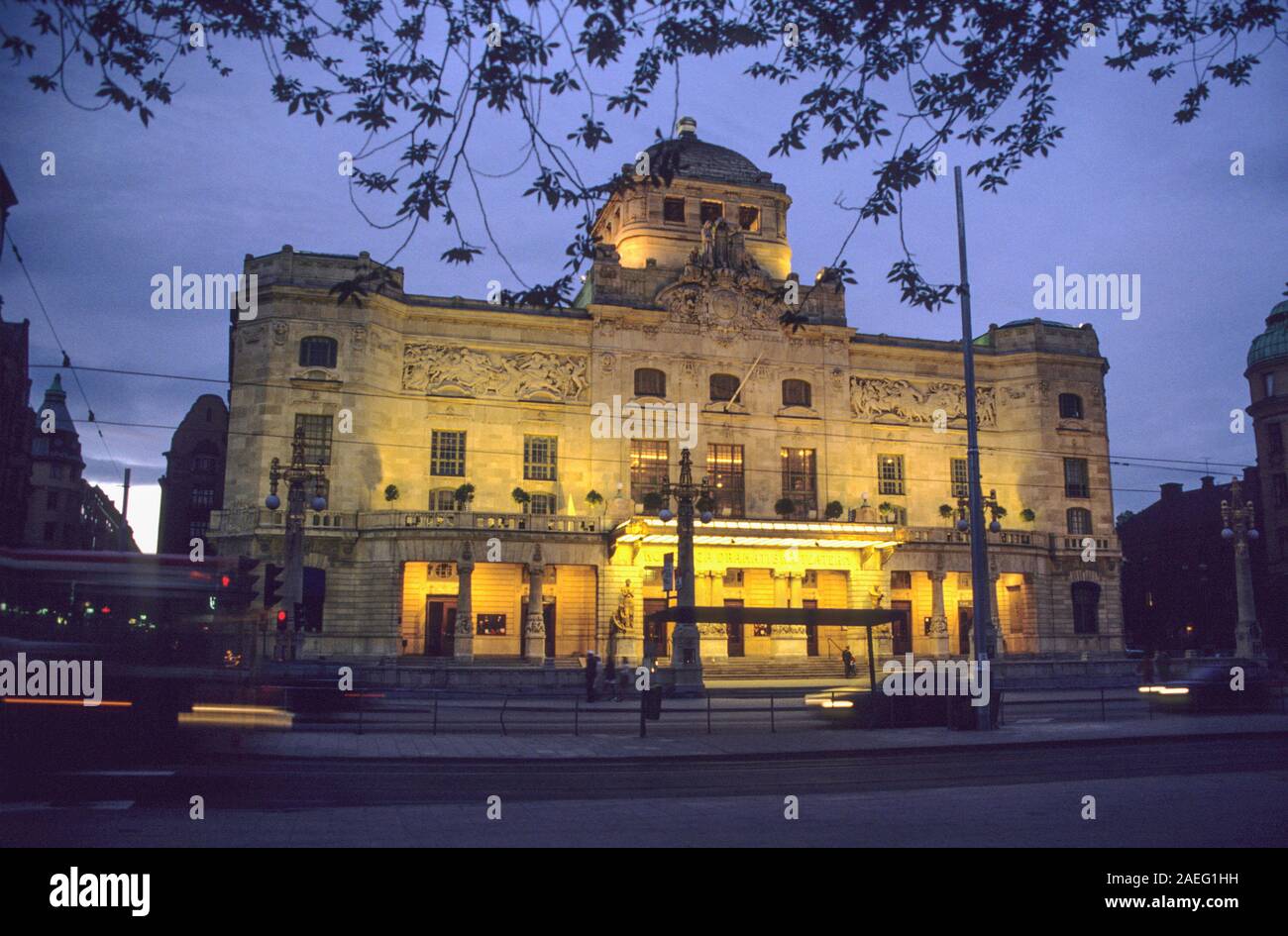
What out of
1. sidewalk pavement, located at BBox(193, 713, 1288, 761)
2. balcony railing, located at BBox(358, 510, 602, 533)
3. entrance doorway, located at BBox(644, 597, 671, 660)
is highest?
balcony railing, located at BBox(358, 510, 602, 533)

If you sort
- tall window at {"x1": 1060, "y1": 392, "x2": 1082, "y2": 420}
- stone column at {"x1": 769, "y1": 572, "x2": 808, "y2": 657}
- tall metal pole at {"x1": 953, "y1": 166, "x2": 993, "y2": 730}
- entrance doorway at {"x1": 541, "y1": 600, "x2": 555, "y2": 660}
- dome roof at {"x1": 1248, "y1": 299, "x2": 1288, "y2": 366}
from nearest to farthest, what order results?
tall metal pole at {"x1": 953, "y1": 166, "x2": 993, "y2": 730} → stone column at {"x1": 769, "y1": 572, "x2": 808, "y2": 657} → entrance doorway at {"x1": 541, "y1": 600, "x2": 555, "y2": 660} → tall window at {"x1": 1060, "y1": 392, "x2": 1082, "y2": 420} → dome roof at {"x1": 1248, "y1": 299, "x2": 1288, "y2": 366}

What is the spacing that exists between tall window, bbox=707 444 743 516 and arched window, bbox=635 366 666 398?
3.82 meters

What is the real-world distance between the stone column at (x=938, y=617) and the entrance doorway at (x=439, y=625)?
75.1 ft

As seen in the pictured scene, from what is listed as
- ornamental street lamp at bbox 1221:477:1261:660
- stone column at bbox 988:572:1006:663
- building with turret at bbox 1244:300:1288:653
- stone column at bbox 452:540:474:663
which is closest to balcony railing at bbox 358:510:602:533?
stone column at bbox 452:540:474:663

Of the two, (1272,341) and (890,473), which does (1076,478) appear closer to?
(890,473)

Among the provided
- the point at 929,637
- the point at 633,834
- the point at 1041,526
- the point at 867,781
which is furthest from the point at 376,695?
the point at 1041,526

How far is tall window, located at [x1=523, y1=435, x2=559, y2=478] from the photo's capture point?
49.2 m

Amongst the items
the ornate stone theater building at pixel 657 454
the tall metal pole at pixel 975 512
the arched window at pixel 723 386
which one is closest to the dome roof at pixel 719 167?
the ornate stone theater building at pixel 657 454

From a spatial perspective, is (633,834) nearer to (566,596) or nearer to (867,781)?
(867,781)

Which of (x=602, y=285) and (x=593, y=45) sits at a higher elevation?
(x=602, y=285)

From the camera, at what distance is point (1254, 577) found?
6200cm

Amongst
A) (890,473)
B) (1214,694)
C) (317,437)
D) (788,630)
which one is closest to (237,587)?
(1214,694)

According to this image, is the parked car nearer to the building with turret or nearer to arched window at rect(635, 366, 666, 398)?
arched window at rect(635, 366, 666, 398)

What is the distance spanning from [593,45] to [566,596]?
1639 inches
